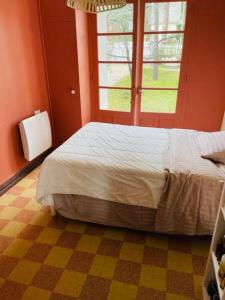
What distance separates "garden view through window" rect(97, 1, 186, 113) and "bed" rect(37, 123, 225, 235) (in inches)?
52.1

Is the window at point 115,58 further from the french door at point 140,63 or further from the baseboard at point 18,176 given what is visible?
the baseboard at point 18,176

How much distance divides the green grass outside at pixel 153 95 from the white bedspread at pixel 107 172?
1.31 m

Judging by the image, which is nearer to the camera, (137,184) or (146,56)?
(137,184)

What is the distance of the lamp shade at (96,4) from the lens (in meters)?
1.63

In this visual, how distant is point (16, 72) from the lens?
266 centimetres

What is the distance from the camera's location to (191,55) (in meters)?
3.04

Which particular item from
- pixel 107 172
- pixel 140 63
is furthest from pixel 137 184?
pixel 140 63

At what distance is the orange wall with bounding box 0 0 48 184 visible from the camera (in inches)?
97.5

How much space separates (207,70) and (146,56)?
0.86m

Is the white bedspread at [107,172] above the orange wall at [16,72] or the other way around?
the other way around

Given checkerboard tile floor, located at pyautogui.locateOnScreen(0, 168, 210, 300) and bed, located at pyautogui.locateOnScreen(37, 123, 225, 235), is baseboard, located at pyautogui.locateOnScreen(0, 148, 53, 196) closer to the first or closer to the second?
checkerboard tile floor, located at pyautogui.locateOnScreen(0, 168, 210, 300)

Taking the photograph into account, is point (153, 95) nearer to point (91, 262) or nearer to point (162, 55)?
point (162, 55)

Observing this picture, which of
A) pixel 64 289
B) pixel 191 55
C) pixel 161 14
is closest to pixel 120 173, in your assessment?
pixel 64 289

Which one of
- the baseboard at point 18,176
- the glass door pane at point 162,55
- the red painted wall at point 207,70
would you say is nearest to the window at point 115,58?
the glass door pane at point 162,55
